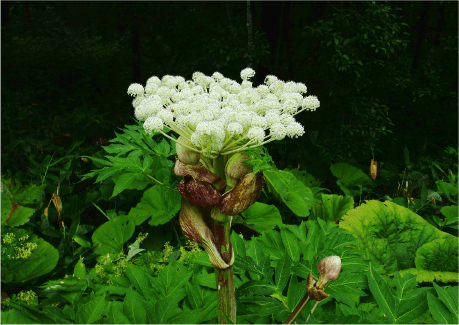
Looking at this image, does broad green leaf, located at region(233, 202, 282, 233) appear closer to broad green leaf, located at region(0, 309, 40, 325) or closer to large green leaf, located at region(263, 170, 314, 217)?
large green leaf, located at region(263, 170, 314, 217)

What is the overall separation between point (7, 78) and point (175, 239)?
5921mm

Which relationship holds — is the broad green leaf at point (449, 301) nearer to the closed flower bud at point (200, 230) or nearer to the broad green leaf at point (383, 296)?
the broad green leaf at point (383, 296)

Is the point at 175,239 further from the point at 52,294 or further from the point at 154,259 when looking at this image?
the point at 52,294

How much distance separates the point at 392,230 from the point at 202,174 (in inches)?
63.7

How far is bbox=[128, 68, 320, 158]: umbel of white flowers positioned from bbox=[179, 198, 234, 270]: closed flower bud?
18 cm

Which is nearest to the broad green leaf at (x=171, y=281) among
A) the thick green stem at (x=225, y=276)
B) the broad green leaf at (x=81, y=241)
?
the thick green stem at (x=225, y=276)

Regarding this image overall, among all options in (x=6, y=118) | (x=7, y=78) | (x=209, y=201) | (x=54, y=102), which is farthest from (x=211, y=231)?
(x=7, y=78)

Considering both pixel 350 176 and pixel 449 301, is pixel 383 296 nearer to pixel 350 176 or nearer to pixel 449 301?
pixel 449 301

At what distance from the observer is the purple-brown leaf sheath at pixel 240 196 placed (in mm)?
996

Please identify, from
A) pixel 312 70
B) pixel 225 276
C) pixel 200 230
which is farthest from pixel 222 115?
pixel 312 70

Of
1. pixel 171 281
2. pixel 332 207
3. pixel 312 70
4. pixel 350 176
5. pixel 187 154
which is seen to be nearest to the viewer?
pixel 187 154

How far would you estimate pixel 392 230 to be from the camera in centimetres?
218

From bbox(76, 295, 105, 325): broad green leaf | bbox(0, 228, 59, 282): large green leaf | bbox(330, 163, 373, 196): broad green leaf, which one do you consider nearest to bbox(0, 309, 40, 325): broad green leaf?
bbox(76, 295, 105, 325): broad green leaf

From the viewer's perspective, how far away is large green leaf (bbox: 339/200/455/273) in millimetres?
2143
